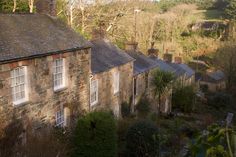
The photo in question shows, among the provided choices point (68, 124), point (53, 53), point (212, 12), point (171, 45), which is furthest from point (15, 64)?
point (212, 12)

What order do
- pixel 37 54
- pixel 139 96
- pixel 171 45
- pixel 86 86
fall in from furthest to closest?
pixel 171 45, pixel 139 96, pixel 86 86, pixel 37 54

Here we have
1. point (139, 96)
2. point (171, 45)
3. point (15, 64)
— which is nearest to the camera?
point (15, 64)

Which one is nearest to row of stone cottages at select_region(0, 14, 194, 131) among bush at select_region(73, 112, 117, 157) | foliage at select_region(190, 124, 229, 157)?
bush at select_region(73, 112, 117, 157)

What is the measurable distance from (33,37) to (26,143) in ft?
16.2

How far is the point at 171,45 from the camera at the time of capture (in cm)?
5950

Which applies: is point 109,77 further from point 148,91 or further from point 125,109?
point 148,91

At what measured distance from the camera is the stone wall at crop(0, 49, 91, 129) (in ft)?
41.3

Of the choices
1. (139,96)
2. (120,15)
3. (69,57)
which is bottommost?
(139,96)

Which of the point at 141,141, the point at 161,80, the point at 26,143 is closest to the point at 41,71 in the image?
the point at 26,143

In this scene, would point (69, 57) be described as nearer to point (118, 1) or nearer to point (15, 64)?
point (15, 64)

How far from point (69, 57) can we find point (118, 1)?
30071mm

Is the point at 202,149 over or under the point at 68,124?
over

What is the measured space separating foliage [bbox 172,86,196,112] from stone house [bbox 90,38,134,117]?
10591 mm

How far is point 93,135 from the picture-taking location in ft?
44.9
